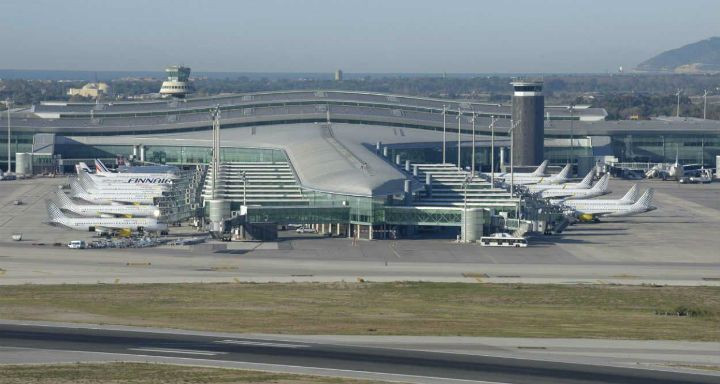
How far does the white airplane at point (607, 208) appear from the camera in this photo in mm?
127500

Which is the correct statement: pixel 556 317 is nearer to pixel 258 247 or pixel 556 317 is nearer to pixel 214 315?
pixel 214 315

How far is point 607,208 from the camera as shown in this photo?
128375 mm

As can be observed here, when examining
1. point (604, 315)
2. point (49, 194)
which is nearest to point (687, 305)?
point (604, 315)

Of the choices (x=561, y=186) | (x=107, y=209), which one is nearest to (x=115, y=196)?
(x=107, y=209)

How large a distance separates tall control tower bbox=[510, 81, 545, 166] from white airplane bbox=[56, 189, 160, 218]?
66.3 meters

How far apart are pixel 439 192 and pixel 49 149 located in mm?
74887

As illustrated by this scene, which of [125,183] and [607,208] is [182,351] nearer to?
[607,208]

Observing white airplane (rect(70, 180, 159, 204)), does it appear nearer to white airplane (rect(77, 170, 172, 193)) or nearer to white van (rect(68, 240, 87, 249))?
white airplane (rect(77, 170, 172, 193))

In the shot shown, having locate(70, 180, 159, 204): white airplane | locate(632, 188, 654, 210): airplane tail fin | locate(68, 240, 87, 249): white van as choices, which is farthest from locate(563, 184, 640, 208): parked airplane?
locate(68, 240, 87, 249): white van

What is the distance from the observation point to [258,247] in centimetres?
10506

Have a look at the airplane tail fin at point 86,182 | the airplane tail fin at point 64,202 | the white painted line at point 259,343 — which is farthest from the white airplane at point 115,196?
the white painted line at point 259,343

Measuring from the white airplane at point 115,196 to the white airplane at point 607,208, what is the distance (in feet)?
132

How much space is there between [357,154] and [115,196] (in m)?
25.7

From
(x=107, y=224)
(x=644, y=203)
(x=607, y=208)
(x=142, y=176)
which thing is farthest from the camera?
(x=142, y=176)
